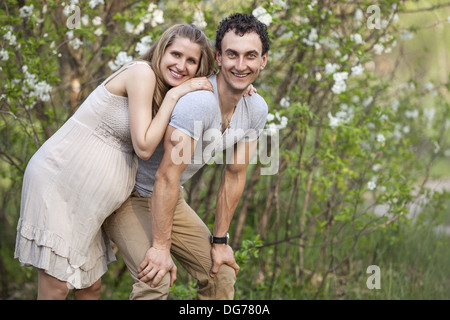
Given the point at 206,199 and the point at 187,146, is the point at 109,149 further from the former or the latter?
the point at 206,199

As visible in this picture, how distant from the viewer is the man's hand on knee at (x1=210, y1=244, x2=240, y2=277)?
111 inches

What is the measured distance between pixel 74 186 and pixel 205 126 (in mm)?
677

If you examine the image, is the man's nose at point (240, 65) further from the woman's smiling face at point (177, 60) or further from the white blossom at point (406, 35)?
the white blossom at point (406, 35)

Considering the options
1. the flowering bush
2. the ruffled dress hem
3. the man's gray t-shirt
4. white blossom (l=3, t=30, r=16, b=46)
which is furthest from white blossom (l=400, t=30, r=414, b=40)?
the ruffled dress hem

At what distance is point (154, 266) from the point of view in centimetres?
260

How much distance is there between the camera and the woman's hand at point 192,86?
2.54 m

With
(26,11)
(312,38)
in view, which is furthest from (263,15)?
(26,11)

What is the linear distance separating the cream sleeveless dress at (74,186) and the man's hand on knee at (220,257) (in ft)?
1.87

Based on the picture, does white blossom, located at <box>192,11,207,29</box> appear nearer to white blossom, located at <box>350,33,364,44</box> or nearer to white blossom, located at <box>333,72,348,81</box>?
white blossom, located at <box>333,72,348,81</box>

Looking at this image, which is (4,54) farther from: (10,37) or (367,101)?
(367,101)

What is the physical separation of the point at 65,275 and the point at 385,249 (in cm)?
301

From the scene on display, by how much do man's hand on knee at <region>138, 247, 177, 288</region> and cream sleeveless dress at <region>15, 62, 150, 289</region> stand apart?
0.29 metres
